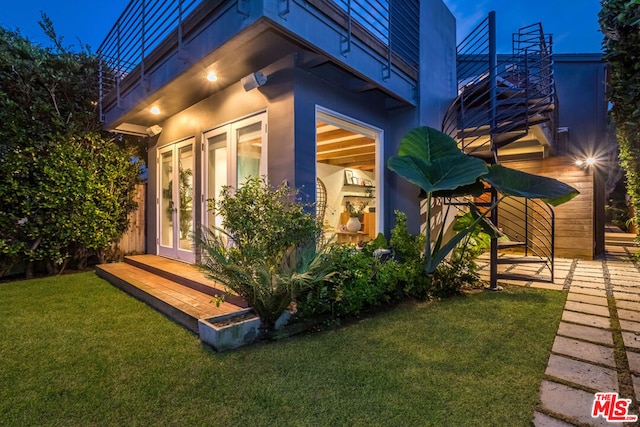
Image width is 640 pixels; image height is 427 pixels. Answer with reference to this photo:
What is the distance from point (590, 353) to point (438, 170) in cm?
215

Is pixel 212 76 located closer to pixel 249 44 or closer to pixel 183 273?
pixel 249 44

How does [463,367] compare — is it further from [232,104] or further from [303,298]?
[232,104]

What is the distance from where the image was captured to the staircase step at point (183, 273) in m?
3.37

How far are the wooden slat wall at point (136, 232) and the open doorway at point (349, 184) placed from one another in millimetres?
3707

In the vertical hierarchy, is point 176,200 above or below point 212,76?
below

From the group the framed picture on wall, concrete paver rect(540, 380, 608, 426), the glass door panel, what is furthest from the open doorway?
concrete paver rect(540, 380, 608, 426)

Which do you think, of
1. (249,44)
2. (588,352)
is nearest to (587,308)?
(588,352)

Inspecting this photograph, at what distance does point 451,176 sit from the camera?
3.56m

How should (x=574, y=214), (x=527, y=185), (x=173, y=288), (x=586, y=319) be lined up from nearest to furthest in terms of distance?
(x=586, y=319) < (x=527, y=185) < (x=173, y=288) < (x=574, y=214)

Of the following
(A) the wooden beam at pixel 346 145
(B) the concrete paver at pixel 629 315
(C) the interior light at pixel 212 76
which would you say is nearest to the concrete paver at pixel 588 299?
(B) the concrete paver at pixel 629 315

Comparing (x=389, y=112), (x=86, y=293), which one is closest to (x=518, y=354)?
(x=389, y=112)

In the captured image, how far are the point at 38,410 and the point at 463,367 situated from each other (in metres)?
2.65

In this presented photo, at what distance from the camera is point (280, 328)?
2838mm

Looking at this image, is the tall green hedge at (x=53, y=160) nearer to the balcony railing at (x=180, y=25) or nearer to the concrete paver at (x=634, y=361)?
the balcony railing at (x=180, y=25)
